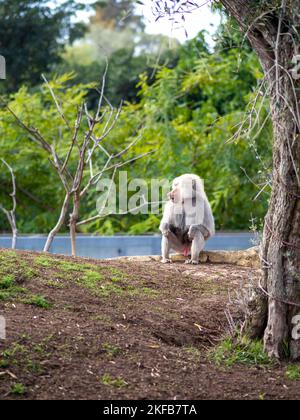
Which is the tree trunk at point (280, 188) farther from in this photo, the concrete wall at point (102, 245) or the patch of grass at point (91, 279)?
the concrete wall at point (102, 245)

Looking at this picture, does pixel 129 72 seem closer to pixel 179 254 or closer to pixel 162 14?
pixel 179 254

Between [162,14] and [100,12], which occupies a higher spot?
[100,12]

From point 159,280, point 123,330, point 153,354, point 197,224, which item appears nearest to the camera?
point 153,354

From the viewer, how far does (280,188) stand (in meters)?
5.81

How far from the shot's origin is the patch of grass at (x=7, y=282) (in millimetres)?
6578

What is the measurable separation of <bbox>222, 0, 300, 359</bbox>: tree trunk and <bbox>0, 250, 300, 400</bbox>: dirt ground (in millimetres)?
385

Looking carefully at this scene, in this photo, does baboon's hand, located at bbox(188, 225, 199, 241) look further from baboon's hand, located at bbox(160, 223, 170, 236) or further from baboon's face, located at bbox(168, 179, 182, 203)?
baboon's face, located at bbox(168, 179, 182, 203)

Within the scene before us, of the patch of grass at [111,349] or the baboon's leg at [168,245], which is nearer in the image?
the patch of grass at [111,349]

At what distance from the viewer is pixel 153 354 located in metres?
5.77

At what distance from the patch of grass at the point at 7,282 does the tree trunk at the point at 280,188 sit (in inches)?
81.9

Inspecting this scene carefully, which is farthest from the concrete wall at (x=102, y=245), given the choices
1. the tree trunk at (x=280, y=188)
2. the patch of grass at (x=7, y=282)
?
the tree trunk at (x=280, y=188)

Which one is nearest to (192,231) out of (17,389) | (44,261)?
(44,261)
